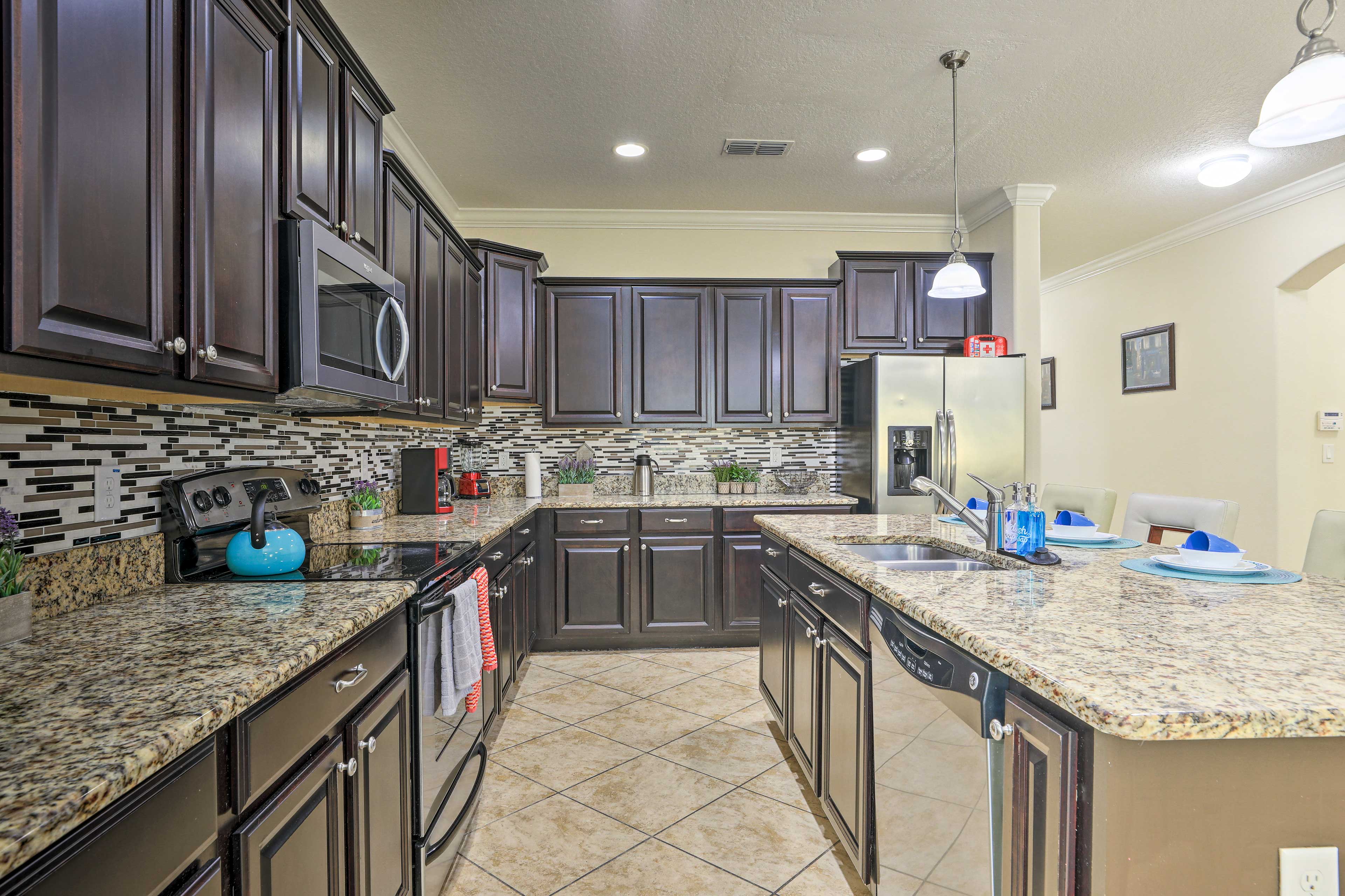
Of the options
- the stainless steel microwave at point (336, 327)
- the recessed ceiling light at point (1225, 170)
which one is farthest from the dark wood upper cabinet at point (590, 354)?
the recessed ceiling light at point (1225, 170)

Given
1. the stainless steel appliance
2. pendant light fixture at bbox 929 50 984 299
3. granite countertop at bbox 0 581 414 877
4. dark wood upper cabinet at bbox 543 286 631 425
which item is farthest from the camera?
dark wood upper cabinet at bbox 543 286 631 425

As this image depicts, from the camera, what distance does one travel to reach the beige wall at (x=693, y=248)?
4500 mm

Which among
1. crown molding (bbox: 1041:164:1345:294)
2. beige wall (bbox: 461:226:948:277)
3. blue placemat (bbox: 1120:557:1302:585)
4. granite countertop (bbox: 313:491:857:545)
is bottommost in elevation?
granite countertop (bbox: 313:491:857:545)

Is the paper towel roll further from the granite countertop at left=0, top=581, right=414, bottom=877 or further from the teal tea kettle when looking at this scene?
the granite countertop at left=0, top=581, right=414, bottom=877

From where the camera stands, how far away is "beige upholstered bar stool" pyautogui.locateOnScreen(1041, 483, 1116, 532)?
8.92 feet

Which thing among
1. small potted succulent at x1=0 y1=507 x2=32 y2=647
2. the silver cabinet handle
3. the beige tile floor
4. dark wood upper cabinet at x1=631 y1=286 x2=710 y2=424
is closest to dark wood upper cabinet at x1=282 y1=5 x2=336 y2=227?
small potted succulent at x1=0 y1=507 x2=32 y2=647

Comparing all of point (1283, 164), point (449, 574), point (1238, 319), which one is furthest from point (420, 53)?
point (1238, 319)

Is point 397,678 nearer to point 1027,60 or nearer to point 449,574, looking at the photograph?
point 449,574

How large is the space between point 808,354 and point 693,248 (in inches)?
43.0

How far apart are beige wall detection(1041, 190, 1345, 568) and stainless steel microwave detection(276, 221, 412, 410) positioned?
16.5ft

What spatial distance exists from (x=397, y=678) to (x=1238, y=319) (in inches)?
212

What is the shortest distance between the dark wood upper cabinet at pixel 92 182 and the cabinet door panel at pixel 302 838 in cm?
74

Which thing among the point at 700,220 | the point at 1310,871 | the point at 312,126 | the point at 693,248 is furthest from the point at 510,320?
the point at 1310,871

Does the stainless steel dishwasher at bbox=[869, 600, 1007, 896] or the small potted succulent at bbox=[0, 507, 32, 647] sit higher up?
the small potted succulent at bbox=[0, 507, 32, 647]
